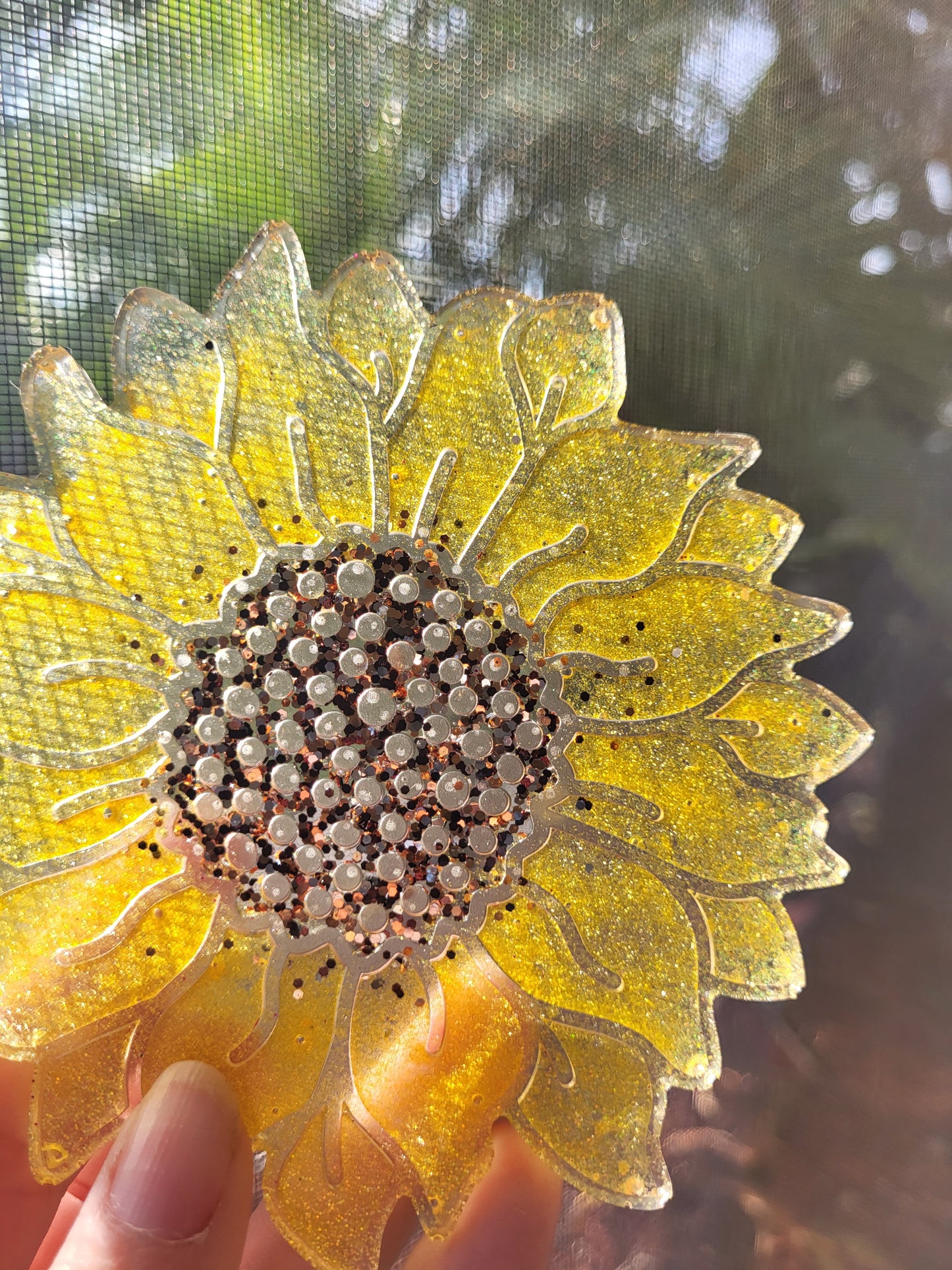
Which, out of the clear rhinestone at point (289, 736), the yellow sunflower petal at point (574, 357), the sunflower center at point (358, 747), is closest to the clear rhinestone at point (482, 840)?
the sunflower center at point (358, 747)

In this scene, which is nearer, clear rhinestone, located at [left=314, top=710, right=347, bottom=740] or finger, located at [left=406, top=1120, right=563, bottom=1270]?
clear rhinestone, located at [left=314, top=710, right=347, bottom=740]

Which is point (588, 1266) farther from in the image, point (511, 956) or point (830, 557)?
point (830, 557)

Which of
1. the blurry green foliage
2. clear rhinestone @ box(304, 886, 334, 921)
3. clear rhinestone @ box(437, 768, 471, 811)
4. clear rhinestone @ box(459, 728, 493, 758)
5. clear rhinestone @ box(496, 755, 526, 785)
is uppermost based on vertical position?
the blurry green foliage

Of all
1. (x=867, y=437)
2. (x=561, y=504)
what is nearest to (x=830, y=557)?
(x=867, y=437)

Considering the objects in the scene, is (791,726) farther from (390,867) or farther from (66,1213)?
(66,1213)

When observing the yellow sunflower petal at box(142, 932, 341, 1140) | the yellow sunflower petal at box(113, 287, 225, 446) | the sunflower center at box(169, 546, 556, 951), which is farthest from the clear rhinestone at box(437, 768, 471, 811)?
the yellow sunflower petal at box(113, 287, 225, 446)

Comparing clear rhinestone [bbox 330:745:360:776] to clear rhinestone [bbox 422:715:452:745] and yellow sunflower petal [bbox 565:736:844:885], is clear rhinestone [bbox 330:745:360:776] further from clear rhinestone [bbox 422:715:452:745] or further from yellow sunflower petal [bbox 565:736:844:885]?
yellow sunflower petal [bbox 565:736:844:885]

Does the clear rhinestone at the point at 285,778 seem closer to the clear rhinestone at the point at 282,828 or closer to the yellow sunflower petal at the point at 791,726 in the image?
the clear rhinestone at the point at 282,828
